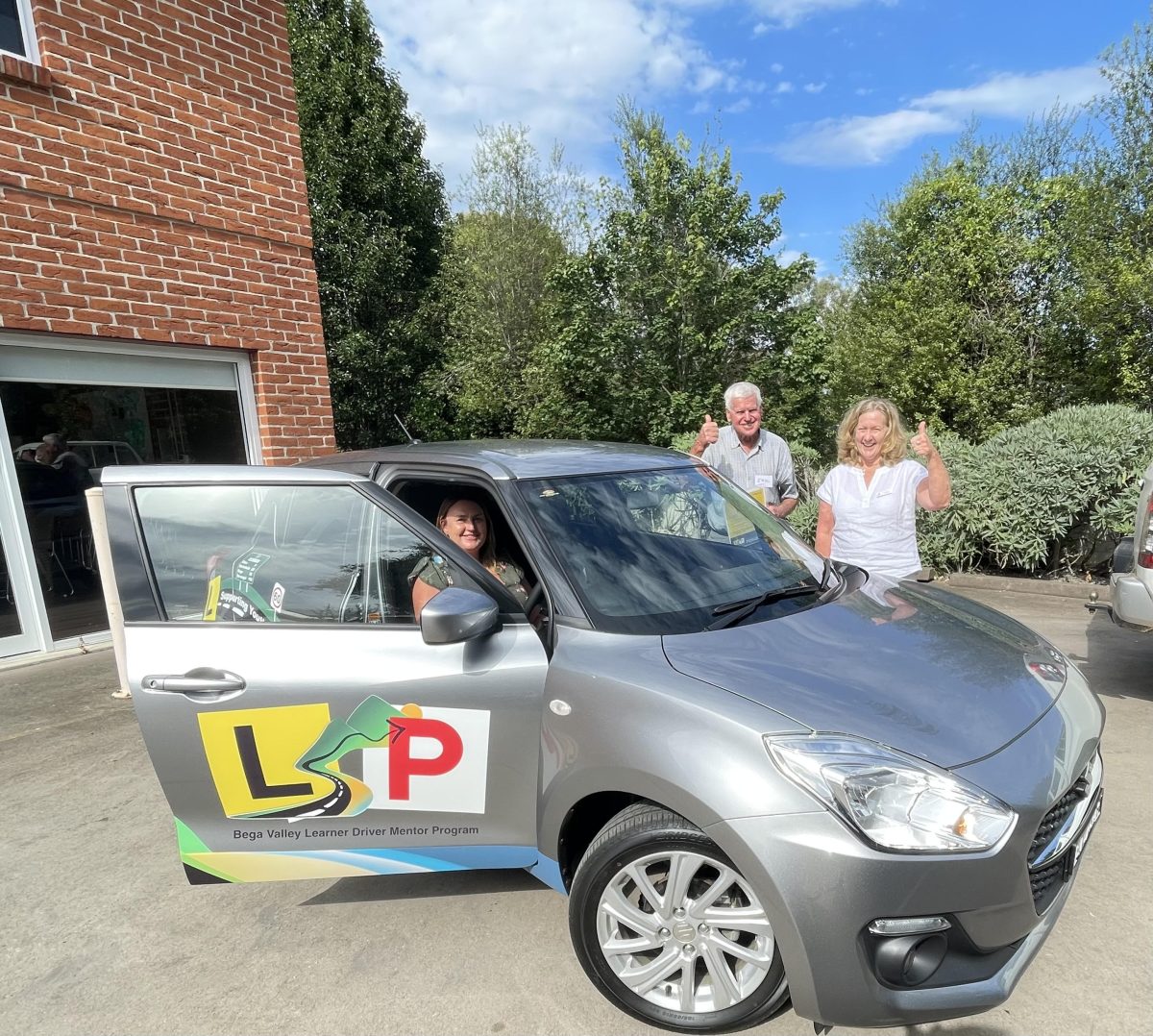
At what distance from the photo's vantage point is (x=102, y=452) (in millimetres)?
5996

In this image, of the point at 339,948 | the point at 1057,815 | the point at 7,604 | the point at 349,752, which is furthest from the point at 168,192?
the point at 1057,815

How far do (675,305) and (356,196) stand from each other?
8004 millimetres

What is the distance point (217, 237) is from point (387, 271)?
11.0m

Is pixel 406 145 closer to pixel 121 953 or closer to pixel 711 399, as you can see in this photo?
pixel 711 399

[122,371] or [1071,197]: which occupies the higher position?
[1071,197]

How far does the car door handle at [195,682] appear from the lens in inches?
90.5

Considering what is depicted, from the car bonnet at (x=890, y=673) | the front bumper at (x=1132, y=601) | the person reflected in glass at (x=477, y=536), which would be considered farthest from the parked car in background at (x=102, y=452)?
the front bumper at (x=1132, y=601)

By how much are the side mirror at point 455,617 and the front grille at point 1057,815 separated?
5.02 feet

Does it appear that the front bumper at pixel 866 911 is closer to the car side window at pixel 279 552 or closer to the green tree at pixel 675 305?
the car side window at pixel 279 552

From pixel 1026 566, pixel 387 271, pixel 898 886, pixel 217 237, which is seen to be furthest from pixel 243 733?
pixel 387 271

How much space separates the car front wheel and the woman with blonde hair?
7.34ft

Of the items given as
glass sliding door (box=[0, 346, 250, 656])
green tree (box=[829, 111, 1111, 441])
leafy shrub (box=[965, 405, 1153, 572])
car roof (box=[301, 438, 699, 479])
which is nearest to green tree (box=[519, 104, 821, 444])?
green tree (box=[829, 111, 1111, 441])

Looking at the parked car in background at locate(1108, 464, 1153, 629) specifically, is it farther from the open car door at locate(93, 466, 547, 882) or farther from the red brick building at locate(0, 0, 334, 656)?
the red brick building at locate(0, 0, 334, 656)

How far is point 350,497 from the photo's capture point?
99.2 inches
